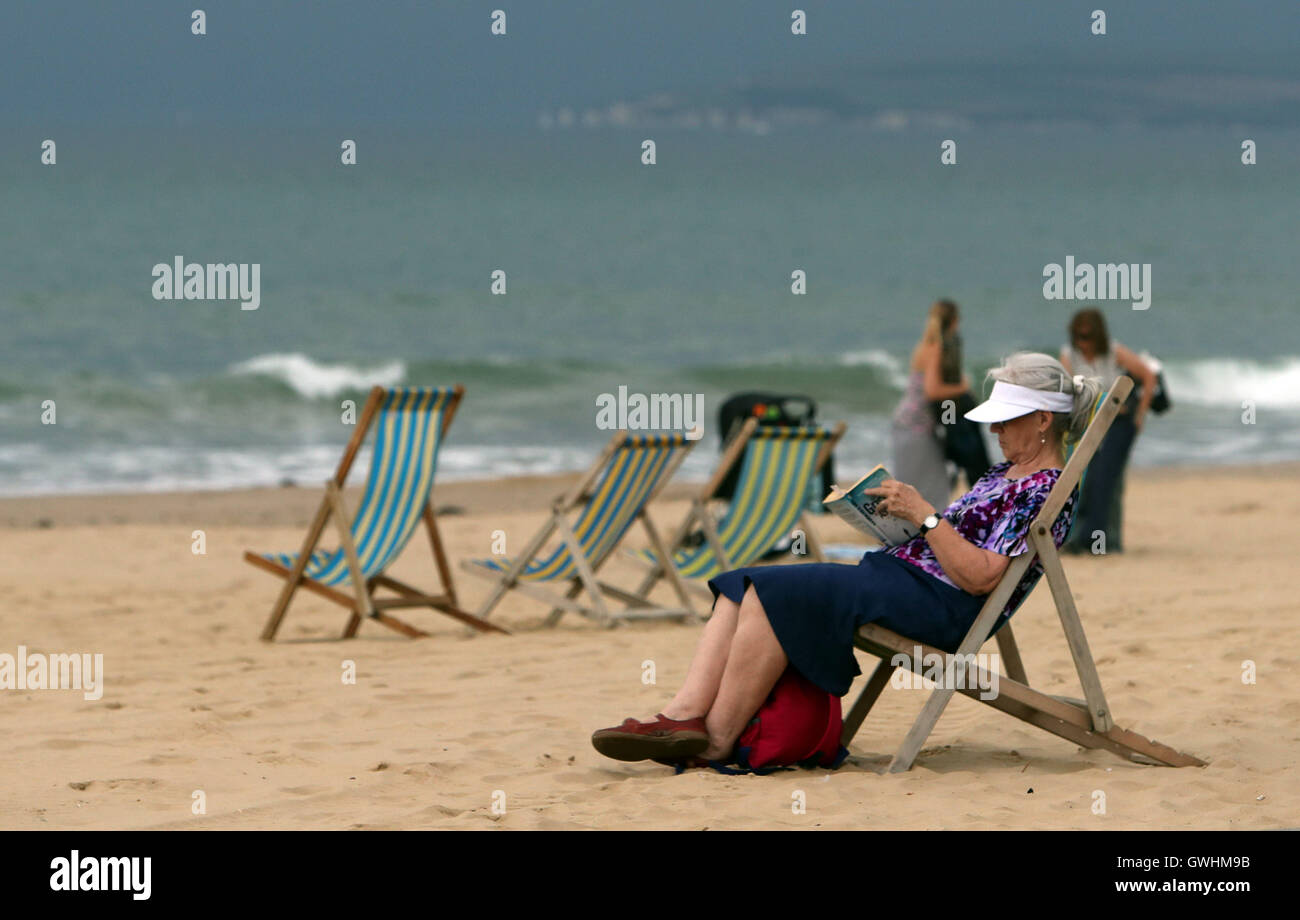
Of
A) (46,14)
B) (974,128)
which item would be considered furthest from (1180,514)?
(974,128)

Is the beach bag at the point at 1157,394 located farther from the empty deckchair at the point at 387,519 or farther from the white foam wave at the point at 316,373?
the white foam wave at the point at 316,373

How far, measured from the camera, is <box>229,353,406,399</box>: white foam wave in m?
21.5

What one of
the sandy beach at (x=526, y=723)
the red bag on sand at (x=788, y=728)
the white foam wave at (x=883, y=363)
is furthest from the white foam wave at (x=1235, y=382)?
the red bag on sand at (x=788, y=728)

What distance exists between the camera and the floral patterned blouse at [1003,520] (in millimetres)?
4164

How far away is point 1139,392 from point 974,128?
12417cm

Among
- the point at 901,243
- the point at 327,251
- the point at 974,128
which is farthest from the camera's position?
the point at 974,128

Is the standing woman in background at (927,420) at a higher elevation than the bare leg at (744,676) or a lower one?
higher

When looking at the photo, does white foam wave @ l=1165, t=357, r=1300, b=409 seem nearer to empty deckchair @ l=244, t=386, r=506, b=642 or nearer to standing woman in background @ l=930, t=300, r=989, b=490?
standing woman in background @ l=930, t=300, r=989, b=490

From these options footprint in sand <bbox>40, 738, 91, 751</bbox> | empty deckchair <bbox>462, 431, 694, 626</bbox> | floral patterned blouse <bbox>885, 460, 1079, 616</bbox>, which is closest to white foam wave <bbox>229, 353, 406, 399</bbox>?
empty deckchair <bbox>462, 431, 694, 626</bbox>

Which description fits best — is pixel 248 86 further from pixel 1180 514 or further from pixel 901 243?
pixel 1180 514

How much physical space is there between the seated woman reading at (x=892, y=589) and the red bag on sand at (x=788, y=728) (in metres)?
0.04

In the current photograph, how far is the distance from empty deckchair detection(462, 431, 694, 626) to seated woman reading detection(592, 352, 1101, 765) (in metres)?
2.74

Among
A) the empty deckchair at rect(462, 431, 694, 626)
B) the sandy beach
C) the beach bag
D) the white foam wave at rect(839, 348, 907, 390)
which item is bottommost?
the sandy beach
